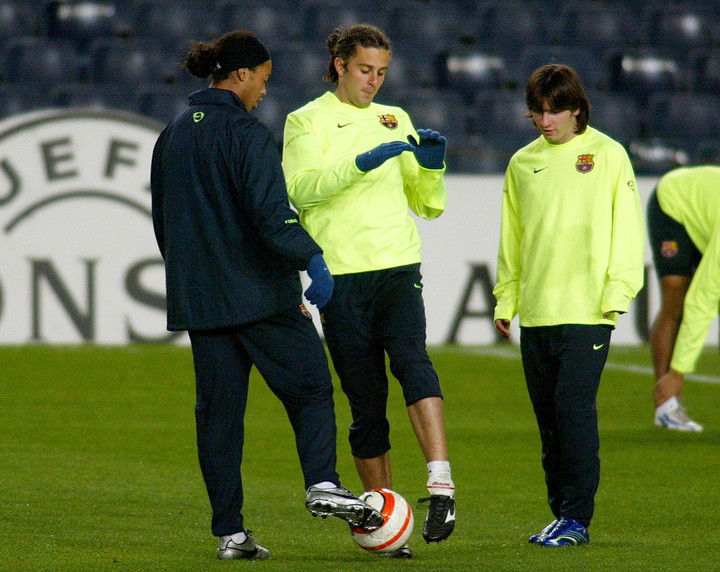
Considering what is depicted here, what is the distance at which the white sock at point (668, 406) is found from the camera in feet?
23.9

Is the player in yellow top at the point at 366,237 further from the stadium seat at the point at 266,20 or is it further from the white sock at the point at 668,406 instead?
the stadium seat at the point at 266,20

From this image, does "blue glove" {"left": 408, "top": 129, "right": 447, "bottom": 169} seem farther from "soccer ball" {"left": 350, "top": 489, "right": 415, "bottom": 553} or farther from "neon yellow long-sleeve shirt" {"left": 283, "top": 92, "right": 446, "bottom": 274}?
"soccer ball" {"left": 350, "top": 489, "right": 415, "bottom": 553}

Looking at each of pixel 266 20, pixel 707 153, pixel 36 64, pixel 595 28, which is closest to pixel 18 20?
pixel 36 64

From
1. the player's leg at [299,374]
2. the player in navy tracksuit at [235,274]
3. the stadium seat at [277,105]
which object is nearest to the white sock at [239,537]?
the player in navy tracksuit at [235,274]

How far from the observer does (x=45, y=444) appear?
21.8ft

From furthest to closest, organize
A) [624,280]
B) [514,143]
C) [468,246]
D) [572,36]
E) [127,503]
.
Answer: [572,36], [514,143], [468,246], [127,503], [624,280]

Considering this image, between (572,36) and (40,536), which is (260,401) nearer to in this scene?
(40,536)

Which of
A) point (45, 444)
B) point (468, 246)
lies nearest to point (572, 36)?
point (468, 246)

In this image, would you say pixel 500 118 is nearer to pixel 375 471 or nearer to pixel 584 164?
pixel 584 164

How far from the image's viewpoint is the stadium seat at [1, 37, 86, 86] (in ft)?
45.2

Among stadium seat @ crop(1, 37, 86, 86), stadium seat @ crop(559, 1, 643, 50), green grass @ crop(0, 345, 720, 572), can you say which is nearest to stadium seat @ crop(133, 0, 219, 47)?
stadium seat @ crop(1, 37, 86, 86)

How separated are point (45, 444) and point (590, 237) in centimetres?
355

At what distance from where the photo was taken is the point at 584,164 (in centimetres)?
432

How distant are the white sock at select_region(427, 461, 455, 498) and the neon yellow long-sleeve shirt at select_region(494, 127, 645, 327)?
2.02 ft
